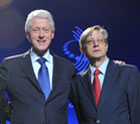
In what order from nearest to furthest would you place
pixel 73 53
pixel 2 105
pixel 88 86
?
1. pixel 2 105
2. pixel 88 86
3. pixel 73 53

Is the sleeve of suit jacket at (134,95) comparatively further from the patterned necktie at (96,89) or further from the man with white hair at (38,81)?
the man with white hair at (38,81)

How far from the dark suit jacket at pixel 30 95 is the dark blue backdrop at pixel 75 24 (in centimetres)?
222

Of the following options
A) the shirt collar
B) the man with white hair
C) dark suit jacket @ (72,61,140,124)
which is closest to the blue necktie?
the man with white hair

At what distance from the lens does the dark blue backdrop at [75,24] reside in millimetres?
4219

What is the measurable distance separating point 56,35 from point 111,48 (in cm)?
102

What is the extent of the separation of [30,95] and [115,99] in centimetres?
68

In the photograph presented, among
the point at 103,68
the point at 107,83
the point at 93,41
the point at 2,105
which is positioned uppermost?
the point at 93,41

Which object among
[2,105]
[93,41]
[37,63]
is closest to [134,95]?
[93,41]

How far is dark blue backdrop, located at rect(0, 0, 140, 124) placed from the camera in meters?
4.22

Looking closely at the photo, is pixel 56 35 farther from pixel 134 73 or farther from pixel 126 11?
pixel 134 73

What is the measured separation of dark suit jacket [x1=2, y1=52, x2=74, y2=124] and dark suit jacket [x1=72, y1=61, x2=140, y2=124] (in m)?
0.18

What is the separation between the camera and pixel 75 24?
14.5ft

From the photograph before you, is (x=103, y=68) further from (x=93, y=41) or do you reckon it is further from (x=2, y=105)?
(x=2, y=105)

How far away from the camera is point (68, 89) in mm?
2113
